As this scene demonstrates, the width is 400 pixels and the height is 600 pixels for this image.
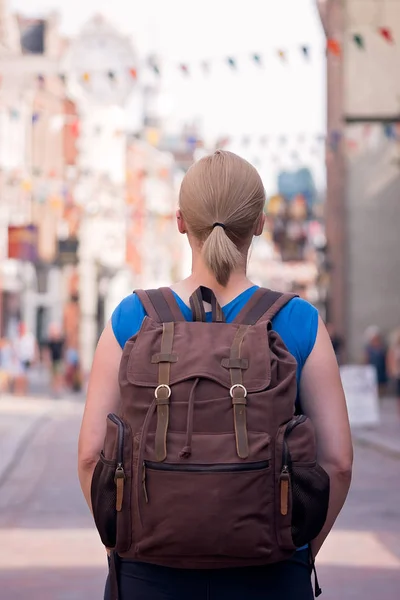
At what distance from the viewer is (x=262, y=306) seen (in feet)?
9.36

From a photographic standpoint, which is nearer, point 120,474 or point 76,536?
point 120,474

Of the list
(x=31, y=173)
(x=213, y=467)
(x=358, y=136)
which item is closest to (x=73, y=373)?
(x=358, y=136)

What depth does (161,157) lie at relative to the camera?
7994 cm

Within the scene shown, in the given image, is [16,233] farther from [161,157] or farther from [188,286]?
[188,286]

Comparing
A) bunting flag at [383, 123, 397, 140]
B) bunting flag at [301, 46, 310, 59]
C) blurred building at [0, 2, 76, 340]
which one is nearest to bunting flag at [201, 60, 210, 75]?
bunting flag at [301, 46, 310, 59]

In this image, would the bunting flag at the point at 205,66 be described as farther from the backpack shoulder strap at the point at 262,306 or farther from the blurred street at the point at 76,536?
the backpack shoulder strap at the point at 262,306

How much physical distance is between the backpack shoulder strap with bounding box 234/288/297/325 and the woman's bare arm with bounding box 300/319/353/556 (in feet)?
0.34

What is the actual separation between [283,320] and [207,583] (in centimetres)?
57

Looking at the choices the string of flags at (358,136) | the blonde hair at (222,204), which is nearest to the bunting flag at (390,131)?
the string of flags at (358,136)

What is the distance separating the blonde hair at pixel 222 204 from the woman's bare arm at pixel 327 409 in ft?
0.82

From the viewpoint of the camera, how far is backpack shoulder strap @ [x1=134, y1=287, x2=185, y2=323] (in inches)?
111

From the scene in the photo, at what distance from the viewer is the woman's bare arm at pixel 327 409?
2879 millimetres

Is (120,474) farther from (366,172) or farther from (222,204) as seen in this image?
(366,172)

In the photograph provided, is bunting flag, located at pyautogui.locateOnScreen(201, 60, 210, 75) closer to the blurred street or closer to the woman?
the blurred street
